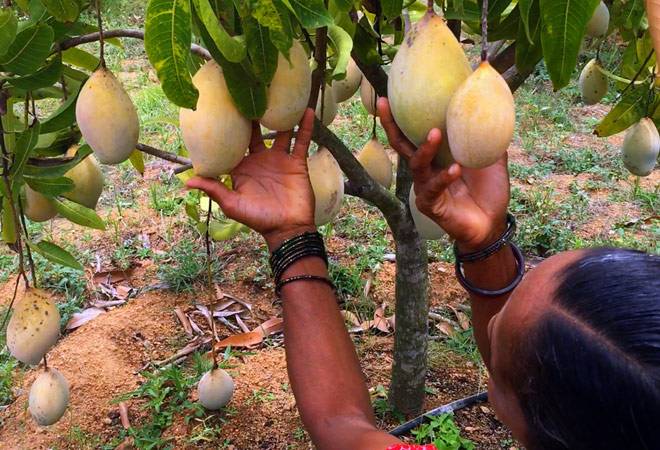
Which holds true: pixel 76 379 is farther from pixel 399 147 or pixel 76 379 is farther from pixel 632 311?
pixel 632 311

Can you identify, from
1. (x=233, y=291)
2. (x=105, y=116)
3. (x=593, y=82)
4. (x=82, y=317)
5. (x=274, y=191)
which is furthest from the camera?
(x=233, y=291)

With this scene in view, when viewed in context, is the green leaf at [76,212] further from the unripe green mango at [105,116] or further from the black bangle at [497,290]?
the black bangle at [497,290]

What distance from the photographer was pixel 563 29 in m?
0.77

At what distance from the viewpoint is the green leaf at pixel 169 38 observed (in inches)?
29.8

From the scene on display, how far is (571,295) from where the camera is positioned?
71 centimetres

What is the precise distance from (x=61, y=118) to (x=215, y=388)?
884 mm

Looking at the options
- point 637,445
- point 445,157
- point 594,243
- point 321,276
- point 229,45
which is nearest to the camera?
point 637,445

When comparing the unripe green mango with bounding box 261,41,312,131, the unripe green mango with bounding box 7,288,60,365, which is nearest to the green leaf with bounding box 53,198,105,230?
the unripe green mango with bounding box 7,288,60,365

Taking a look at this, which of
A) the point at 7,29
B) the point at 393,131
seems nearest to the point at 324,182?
the point at 393,131

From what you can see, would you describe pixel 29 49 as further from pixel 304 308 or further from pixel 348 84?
pixel 348 84

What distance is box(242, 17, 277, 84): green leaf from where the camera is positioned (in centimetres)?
82

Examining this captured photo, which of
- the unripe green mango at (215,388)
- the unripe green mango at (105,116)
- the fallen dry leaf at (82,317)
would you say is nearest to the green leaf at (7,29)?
the unripe green mango at (105,116)

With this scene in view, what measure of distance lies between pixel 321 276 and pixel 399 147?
0.33 metres

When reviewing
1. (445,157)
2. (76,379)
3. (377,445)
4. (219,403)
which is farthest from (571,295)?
(76,379)
